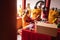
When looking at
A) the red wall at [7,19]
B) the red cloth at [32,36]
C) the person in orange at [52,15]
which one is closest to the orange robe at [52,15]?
the person in orange at [52,15]

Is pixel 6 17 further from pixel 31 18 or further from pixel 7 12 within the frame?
pixel 31 18

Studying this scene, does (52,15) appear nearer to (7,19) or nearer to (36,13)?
(36,13)

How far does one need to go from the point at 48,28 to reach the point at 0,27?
22.6 inches

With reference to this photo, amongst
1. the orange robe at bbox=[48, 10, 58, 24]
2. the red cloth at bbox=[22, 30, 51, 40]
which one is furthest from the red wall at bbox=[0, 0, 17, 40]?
the orange robe at bbox=[48, 10, 58, 24]

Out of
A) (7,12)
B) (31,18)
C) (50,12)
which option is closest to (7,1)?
(7,12)

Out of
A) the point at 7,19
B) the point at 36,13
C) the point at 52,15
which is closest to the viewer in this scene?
the point at 7,19

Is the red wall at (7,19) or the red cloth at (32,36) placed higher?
the red wall at (7,19)

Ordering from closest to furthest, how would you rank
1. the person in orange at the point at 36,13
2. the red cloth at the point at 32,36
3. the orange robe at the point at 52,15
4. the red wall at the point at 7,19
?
1. the red wall at the point at 7,19
2. the red cloth at the point at 32,36
3. the orange robe at the point at 52,15
4. the person in orange at the point at 36,13

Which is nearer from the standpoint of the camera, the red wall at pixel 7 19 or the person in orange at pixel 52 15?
the red wall at pixel 7 19

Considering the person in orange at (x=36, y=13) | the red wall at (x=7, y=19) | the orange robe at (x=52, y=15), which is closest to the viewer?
the red wall at (x=7, y=19)

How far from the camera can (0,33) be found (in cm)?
39

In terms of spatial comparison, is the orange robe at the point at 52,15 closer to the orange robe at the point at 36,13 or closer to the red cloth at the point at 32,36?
the orange robe at the point at 36,13

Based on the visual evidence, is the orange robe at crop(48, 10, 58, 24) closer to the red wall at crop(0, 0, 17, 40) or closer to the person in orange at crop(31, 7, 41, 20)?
the person in orange at crop(31, 7, 41, 20)

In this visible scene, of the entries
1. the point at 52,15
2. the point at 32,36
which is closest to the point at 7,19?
the point at 32,36
